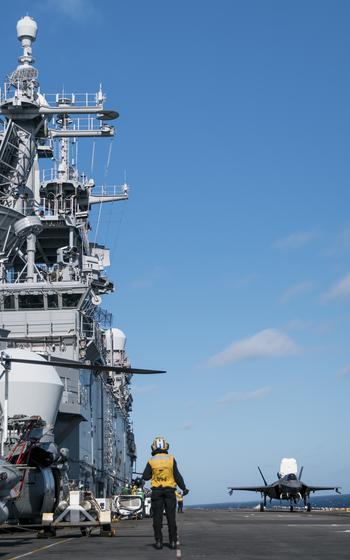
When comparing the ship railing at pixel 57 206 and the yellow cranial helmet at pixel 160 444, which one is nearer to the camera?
the yellow cranial helmet at pixel 160 444

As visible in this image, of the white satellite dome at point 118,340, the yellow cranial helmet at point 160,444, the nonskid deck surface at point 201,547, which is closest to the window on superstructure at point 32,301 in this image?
the white satellite dome at point 118,340

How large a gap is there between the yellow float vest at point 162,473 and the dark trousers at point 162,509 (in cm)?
10

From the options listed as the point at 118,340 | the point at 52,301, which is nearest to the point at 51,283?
the point at 52,301

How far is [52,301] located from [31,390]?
56.1ft

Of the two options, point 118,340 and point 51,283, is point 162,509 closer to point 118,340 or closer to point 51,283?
point 51,283

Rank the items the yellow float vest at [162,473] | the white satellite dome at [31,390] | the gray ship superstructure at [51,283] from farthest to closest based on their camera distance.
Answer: the gray ship superstructure at [51,283] < the white satellite dome at [31,390] < the yellow float vest at [162,473]

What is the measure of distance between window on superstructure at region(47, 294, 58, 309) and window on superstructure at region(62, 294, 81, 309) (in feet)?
1.56

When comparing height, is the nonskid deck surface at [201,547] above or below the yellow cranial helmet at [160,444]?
below

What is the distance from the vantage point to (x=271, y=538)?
717 inches

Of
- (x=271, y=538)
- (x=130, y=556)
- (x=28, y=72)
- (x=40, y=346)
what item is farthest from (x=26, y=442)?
(x=28, y=72)

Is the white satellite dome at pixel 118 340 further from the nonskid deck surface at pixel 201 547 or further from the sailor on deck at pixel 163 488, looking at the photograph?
the sailor on deck at pixel 163 488

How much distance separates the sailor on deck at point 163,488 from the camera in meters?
15.7

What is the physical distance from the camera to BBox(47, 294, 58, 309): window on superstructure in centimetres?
5422

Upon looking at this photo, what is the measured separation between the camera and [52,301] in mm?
54281
